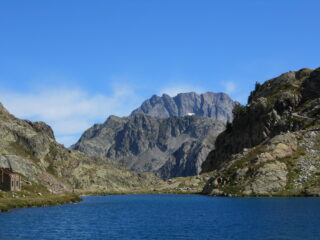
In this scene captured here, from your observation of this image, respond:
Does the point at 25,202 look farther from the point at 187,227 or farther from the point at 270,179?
the point at 270,179

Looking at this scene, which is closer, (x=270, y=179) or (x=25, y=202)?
(x=25, y=202)

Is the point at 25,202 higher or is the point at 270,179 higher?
the point at 270,179

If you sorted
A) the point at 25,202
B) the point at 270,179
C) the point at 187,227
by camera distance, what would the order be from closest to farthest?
1. the point at 187,227
2. the point at 25,202
3. the point at 270,179

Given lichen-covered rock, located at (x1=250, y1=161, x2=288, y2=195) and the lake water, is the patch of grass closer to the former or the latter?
the lake water

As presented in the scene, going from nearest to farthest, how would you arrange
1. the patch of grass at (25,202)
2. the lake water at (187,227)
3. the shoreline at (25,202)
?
the lake water at (187,227) < the shoreline at (25,202) < the patch of grass at (25,202)

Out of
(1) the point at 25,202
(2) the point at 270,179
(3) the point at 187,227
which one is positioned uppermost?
(2) the point at 270,179

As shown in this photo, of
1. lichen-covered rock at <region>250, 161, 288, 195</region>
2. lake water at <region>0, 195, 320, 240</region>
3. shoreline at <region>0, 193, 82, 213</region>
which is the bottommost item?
lake water at <region>0, 195, 320, 240</region>

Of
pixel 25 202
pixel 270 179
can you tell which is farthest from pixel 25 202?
pixel 270 179

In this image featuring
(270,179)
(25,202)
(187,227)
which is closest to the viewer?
(187,227)

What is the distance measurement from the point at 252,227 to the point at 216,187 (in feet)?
323

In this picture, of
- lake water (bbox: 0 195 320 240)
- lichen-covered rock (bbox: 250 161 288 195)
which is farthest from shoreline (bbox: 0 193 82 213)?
lichen-covered rock (bbox: 250 161 288 195)

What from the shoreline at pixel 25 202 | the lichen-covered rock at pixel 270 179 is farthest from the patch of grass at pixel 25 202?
the lichen-covered rock at pixel 270 179

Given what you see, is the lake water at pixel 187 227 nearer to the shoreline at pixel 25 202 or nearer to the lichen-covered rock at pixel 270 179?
the shoreline at pixel 25 202

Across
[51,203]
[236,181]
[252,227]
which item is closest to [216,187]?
[236,181]
